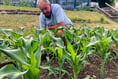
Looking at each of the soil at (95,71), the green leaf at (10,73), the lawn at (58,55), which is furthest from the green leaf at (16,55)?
the soil at (95,71)

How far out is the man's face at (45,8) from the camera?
454 cm

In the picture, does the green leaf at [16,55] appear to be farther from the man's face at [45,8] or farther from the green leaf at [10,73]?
the man's face at [45,8]

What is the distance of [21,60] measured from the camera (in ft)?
7.09

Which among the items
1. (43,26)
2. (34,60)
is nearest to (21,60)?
(34,60)

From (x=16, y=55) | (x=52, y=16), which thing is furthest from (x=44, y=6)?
(x=16, y=55)

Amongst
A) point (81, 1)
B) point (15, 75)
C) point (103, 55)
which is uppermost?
point (15, 75)

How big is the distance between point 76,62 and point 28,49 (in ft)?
2.70

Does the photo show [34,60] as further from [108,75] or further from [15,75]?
[108,75]

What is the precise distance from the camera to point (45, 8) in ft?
15.1

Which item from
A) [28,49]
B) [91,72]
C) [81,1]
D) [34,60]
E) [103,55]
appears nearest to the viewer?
[34,60]

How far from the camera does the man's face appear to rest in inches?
179

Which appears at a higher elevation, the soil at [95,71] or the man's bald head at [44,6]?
the man's bald head at [44,6]

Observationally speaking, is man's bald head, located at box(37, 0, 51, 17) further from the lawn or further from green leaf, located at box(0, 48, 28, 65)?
green leaf, located at box(0, 48, 28, 65)

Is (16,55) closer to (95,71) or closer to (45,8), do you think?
(95,71)
